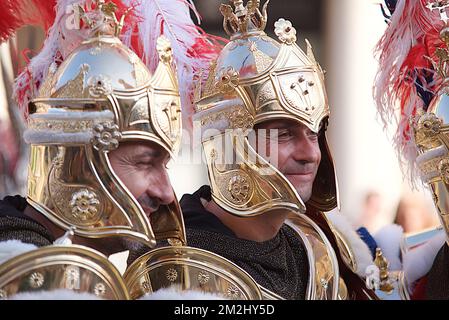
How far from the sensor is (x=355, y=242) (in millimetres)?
3986

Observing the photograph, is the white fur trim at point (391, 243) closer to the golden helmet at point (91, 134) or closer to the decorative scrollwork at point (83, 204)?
the golden helmet at point (91, 134)

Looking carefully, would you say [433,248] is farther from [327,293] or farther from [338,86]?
[338,86]

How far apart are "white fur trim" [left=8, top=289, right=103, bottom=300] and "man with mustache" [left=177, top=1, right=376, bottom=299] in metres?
0.56

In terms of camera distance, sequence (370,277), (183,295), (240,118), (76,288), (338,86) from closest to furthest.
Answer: (76,288) < (183,295) < (240,118) < (370,277) < (338,86)

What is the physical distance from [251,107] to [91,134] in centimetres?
60

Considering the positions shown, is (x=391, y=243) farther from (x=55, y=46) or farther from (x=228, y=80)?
(x=55, y=46)

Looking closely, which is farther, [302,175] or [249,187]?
[302,175]

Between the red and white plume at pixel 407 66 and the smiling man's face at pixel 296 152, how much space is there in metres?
0.44

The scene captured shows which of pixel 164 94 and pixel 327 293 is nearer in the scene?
pixel 164 94

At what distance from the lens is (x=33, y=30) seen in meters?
3.63

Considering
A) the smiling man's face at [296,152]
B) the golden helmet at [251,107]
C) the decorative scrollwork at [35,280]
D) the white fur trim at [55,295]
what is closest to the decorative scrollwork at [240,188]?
the golden helmet at [251,107]

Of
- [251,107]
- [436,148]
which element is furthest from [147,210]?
[436,148]

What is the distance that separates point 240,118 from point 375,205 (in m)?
1.47

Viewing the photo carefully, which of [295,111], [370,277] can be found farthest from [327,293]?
[295,111]
